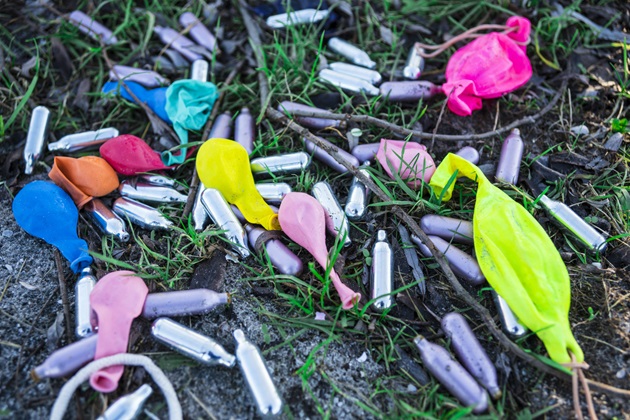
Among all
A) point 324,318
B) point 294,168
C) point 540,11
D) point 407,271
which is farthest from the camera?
point 540,11

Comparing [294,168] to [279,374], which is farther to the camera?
[294,168]

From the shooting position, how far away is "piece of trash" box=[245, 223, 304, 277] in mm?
3029

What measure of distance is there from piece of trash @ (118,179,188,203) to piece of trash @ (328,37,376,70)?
66.1 inches

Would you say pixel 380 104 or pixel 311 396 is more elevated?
pixel 380 104

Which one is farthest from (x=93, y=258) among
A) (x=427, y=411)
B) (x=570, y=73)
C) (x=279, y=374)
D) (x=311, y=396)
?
(x=570, y=73)

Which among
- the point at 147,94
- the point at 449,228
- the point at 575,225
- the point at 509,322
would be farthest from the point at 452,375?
the point at 147,94

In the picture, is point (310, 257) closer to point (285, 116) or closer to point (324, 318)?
point (324, 318)

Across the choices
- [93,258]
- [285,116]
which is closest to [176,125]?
[285,116]

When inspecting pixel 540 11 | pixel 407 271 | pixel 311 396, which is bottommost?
pixel 311 396

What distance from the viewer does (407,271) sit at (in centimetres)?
313

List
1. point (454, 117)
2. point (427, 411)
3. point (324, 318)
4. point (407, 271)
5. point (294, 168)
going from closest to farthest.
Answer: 1. point (427, 411)
2. point (324, 318)
3. point (407, 271)
4. point (294, 168)
5. point (454, 117)

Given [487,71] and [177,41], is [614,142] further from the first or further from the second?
[177,41]

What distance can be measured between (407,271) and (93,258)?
1843 millimetres

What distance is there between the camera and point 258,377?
8.59ft
